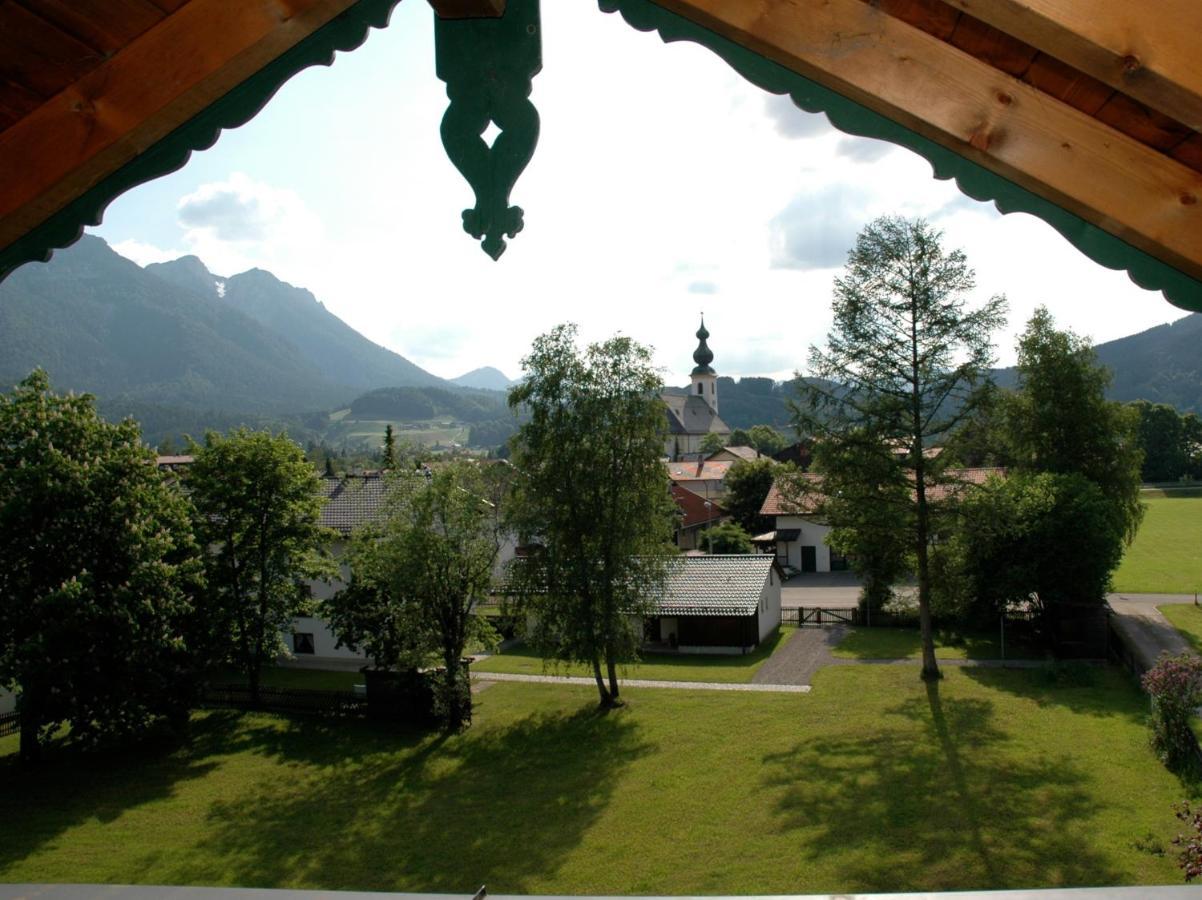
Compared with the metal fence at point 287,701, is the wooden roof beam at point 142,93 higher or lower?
higher

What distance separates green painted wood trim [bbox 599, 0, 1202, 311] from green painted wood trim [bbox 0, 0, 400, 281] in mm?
872

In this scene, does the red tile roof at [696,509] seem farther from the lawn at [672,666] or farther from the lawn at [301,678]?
the lawn at [301,678]

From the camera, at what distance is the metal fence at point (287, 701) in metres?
22.3

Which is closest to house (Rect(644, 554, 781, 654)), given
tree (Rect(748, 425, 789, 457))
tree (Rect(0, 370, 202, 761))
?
tree (Rect(0, 370, 202, 761))

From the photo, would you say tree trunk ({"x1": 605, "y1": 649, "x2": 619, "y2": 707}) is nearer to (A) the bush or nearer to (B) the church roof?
(A) the bush

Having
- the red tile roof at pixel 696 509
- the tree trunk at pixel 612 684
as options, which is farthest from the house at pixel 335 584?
the red tile roof at pixel 696 509

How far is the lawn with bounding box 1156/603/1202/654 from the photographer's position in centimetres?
2402

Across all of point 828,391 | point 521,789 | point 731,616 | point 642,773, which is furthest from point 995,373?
point 521,789

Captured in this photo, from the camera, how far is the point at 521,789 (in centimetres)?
1673

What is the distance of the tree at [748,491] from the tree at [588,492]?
88.2 feet

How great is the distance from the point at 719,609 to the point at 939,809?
1314cm

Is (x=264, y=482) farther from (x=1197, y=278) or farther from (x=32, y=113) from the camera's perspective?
(x=1197, y=278)

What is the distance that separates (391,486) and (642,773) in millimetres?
9442

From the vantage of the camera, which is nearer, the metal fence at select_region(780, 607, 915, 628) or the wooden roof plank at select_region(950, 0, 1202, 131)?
the wooden roof plank at select_region(950, 0, 1202, 131)
